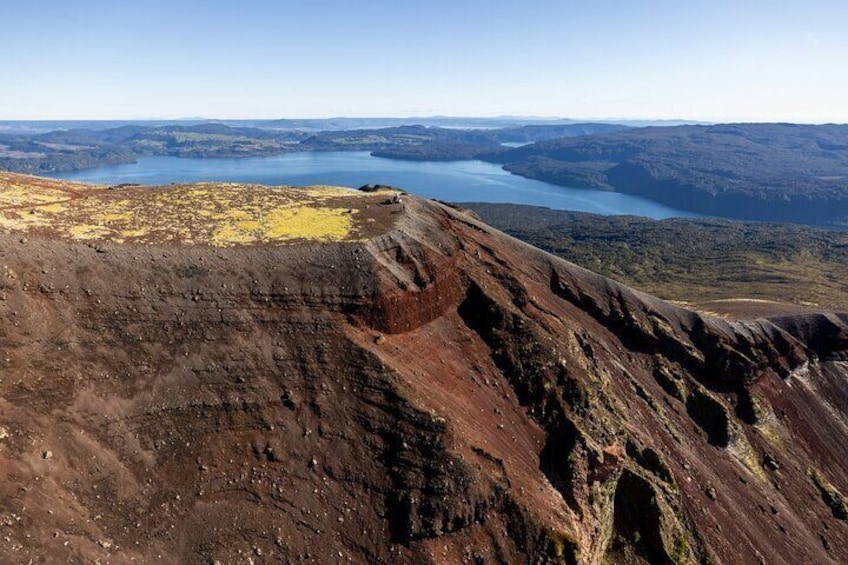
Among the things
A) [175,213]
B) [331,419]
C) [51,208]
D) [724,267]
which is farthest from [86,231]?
[724,267]

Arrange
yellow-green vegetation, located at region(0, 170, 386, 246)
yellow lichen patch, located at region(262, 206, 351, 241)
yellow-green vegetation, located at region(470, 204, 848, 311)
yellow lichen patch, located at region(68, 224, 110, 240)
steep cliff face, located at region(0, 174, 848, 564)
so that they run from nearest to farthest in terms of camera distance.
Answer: steep cliff face, located at region(0, 174, 848, 564) → yellow lichen patch, located at region(68, 224, 110, 240) → yellow-green vegetation, located at region(0, 170, 386, 246) → yellow lichen patch, located at region(262, 206, 351, 241) → yellow-green vegetation, located at region(470, 204, 848, 311)

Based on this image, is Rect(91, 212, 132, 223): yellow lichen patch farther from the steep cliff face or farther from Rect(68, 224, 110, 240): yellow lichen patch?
the steep cliff face

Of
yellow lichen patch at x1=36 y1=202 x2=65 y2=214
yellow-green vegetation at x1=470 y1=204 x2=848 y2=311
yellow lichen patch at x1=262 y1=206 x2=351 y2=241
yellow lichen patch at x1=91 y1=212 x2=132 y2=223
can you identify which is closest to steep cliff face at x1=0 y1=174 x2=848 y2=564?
yellow lichen patch at x1=262 y1=206 x2=351 y2=241

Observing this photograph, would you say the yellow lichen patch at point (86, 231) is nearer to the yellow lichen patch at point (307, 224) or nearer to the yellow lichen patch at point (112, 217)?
the yellow lichen patch at point (112, 217)

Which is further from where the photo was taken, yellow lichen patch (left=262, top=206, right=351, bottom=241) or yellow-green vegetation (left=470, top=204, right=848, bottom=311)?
yellow-green vegetation (left=470, top=204, right=848, bottom=311)

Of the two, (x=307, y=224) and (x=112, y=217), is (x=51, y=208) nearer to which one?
(x=112, y=217)

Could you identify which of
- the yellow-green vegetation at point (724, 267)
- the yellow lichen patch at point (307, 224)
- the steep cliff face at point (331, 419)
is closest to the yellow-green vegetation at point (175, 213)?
the yellow lichen patch at point (307, 224)

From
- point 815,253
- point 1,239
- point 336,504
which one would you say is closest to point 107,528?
point 336,504
